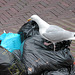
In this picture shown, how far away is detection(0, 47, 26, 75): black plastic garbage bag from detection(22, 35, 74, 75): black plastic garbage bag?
0.13 metres

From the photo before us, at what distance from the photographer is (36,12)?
13.9 feet

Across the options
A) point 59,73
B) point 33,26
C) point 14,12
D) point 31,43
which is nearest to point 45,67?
point 59,73

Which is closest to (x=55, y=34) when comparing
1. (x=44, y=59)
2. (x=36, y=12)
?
(x=44, y=59)

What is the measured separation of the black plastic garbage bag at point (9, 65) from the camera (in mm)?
1847

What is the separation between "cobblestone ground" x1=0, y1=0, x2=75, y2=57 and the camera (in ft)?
12.6

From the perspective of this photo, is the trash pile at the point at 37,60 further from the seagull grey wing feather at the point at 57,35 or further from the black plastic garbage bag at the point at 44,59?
the seagull grey wing feather at the point at 57,35

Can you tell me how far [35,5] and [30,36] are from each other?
2.14 m

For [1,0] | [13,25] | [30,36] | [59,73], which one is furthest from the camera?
[1,0]

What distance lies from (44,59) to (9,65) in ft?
1.60

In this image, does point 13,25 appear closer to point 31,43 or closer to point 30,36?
point 30,36

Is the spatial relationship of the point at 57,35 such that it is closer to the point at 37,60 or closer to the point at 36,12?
the point at 37,60

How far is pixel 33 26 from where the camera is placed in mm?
2631

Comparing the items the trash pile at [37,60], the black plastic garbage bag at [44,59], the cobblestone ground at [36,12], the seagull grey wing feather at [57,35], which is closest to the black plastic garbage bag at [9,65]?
the trash pile at [37,60]

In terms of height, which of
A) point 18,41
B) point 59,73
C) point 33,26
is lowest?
point 59,73
